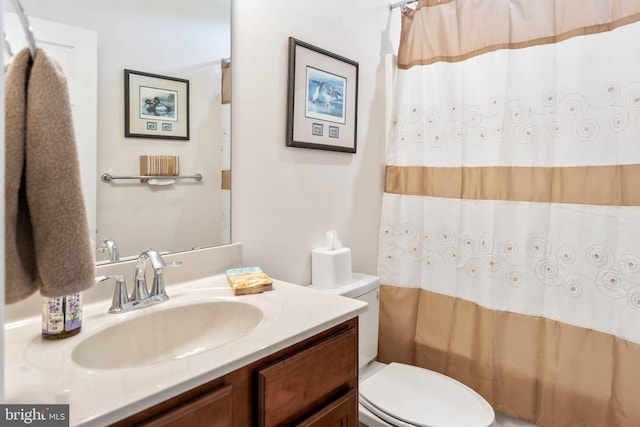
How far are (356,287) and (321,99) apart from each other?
2.68ft

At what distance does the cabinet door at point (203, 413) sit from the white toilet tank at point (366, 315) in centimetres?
85

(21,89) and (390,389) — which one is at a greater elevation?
(21,89)

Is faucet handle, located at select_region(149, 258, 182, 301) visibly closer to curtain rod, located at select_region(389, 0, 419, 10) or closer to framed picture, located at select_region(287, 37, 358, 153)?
framed picture, located at select_region(287, 37, 358, 153)

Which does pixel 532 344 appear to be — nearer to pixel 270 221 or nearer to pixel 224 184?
pixel 270 221

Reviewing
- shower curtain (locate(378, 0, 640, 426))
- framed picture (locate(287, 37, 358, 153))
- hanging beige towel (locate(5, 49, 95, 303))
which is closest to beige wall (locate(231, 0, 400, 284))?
framed picture (locate(287, 37, 358, 153))

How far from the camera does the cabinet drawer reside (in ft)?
2.62

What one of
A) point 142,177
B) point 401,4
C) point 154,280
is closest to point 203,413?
point 154,280

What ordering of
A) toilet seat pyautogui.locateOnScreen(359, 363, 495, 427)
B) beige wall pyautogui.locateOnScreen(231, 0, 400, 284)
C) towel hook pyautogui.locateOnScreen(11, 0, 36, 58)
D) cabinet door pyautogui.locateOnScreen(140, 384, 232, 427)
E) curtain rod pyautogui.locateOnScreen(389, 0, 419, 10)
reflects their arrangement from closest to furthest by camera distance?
1. towel hook pyautogui.locateOnScreen(11, 0, 36, 58)
2. cabinet door pyautogui.locateOnScreen(140, 384, 232, 427)
3. toilet seat pyautogui.locateOnScreen(359, 363, 495, 427)
4. beige wall pyautogui.locateOnScreen(231, 0, 400, 284)
5. curtain rod pyautogui.locateOnScreen(389, 0, 419, 10)

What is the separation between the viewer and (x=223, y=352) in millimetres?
750

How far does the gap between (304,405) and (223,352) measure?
280 millimetres

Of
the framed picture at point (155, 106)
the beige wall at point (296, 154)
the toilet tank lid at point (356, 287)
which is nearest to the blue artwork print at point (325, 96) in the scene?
the beige wall at point (296, 154)

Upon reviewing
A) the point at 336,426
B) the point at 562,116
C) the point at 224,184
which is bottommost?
the point at 336,426

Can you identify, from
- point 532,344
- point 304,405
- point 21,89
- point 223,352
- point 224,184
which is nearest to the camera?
point 21,89

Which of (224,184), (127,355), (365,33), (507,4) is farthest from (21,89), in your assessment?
(507,4)
